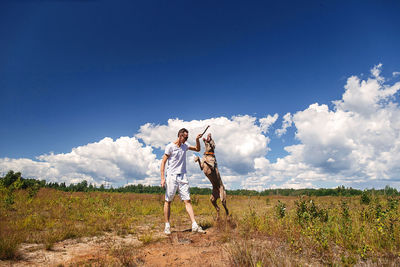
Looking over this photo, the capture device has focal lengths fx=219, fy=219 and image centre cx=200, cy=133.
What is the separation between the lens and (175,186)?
565cm

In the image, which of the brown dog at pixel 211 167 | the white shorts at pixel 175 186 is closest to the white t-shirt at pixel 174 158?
the white shorts at pixel 175 186

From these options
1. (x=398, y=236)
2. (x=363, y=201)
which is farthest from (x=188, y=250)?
(x=363, y=201)

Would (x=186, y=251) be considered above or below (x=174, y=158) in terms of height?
below

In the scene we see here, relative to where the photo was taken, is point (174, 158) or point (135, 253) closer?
point (135, 253)

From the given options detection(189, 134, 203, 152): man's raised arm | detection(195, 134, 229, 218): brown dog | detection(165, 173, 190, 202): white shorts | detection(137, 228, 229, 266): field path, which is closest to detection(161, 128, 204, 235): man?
detection(165, 173, 190, 202): white shorts

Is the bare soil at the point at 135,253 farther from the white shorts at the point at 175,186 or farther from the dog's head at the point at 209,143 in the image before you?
the dog's head at the point at 209,143

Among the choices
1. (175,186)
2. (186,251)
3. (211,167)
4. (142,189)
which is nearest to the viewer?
(186,251)

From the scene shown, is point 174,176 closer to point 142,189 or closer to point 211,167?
point 211,167

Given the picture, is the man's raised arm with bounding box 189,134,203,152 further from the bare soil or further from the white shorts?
the bare soil

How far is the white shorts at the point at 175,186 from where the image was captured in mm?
5594

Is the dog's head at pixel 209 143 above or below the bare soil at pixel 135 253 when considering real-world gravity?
above

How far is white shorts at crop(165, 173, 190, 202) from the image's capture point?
5594 mm

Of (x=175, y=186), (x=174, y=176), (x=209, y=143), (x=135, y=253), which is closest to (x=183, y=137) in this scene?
(x=209, y=143)

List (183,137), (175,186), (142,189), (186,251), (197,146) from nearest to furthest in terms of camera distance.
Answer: (186,251) < (175,186) < (183,137) < (197,146) < (142,189)
